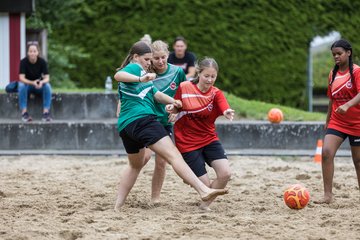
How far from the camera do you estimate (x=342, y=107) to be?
879 cm

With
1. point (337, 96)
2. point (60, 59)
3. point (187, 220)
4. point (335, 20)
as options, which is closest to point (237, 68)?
point (335, 20)

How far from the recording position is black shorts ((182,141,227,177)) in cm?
864

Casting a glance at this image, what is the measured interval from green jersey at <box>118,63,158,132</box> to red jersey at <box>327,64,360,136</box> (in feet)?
6.67

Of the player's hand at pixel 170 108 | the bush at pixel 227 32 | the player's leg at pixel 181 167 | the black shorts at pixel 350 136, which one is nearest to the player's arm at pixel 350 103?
the black shorts at pixel 350 136

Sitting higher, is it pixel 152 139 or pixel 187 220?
pixel 152 139

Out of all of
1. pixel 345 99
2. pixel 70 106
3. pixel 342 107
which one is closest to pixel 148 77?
pixel 342 107

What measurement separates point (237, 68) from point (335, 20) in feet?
8.80

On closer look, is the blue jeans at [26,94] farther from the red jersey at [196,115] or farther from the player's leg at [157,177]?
the red jersey at [196,115]

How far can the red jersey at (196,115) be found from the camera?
855 cm

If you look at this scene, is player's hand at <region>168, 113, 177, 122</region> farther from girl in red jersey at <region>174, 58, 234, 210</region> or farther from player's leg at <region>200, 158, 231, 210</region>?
player's leg at <region>200, 158, 231, 210</region>

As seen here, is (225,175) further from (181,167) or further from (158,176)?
(158,176)

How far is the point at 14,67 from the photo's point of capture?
18922 mm

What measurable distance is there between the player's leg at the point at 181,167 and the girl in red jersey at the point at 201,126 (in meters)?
0.45

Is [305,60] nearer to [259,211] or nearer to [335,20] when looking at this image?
[335,20]
